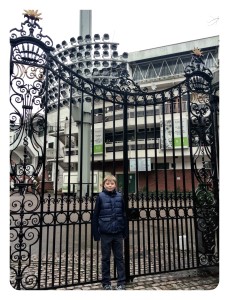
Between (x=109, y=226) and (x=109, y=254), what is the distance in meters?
0.42

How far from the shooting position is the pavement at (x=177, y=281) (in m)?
3.72

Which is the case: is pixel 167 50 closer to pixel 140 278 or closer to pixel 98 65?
pixel 98 65

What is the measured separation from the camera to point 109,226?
3.49 m

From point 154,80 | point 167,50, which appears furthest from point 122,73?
point 167,50

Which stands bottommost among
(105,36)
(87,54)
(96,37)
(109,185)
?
(109,185)

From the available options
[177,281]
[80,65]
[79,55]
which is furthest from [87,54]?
[177,281]

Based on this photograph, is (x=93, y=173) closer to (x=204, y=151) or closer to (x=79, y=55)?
(x=204, y=151)

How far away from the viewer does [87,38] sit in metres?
11.8

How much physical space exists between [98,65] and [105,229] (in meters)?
9.52

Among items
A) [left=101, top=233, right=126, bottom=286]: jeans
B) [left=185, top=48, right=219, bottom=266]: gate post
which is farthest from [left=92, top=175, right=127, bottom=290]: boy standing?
[left=185, top=48, right=219, bottom=266]: gate post

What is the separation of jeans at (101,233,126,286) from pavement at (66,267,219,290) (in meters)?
0.22

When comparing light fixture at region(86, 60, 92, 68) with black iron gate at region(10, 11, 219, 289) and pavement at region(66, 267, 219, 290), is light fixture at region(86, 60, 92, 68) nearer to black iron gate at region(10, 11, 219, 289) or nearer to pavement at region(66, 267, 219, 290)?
black iron gate at region(10, 11, 219, 289)

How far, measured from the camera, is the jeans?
3.54 m

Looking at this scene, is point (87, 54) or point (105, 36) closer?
point (105, 36)
